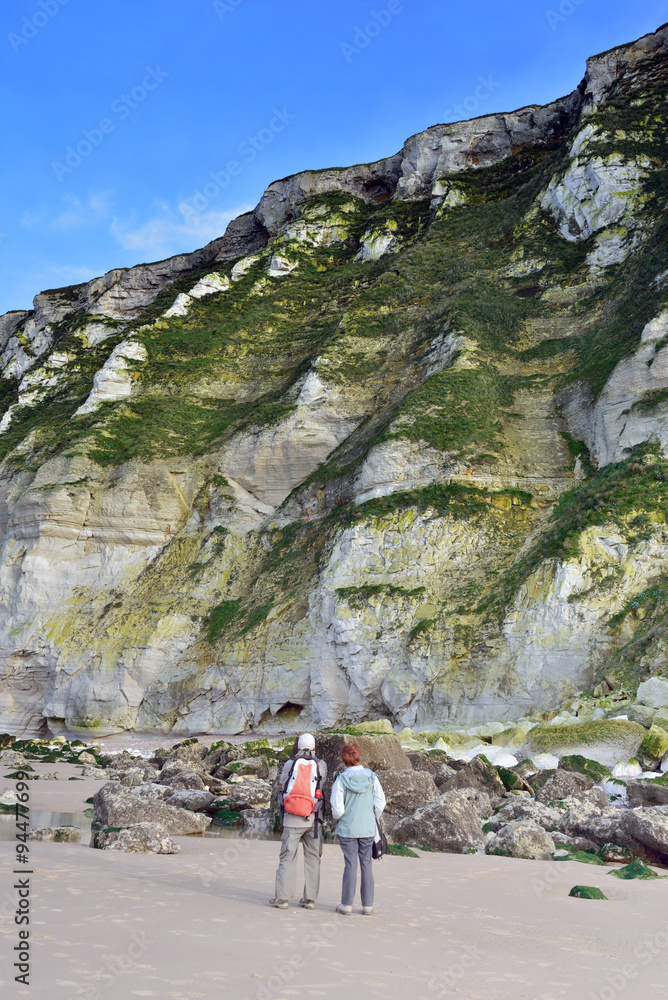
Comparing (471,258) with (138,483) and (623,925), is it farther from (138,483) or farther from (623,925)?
(623,925)

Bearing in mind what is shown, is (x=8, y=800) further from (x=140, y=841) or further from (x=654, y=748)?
(x=654, y=748)

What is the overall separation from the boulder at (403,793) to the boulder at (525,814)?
1190 millimetres

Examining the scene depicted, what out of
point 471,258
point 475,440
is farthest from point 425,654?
point 471,258

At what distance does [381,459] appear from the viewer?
3441 cm

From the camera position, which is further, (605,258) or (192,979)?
(605,258)

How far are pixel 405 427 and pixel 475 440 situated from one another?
10.5 ft

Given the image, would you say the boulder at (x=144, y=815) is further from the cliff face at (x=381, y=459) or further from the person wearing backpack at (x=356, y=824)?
the cliff face at (x=381, y=459)

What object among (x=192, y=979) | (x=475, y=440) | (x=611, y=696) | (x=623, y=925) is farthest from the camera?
(x=475, y=440)

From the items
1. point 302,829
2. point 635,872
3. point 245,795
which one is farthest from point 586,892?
point 245,795

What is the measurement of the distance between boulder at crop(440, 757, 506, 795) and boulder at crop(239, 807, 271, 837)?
340cm

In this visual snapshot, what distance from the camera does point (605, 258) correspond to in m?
41.4

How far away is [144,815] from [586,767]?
366 inches

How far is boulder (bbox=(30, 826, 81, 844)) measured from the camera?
1168cm

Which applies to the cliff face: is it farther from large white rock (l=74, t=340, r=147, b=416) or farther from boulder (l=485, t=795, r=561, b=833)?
boulder (l=485, t=795, r=561, b=833)
